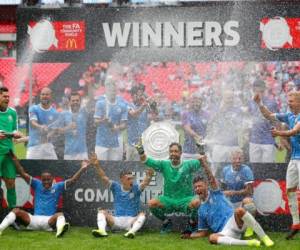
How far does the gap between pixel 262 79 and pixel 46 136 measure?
2589mm

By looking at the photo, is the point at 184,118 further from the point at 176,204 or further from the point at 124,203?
the point at 124,203

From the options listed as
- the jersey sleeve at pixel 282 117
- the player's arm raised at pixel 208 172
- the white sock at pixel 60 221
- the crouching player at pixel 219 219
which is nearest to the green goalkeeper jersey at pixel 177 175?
the crouching player at pixel 219 219

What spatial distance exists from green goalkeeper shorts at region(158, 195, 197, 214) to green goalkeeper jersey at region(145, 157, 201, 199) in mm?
41

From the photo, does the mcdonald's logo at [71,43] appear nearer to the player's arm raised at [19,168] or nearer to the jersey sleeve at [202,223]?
the player's arm raised at [19,168]

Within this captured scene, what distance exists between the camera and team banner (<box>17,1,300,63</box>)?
6809 millimetres

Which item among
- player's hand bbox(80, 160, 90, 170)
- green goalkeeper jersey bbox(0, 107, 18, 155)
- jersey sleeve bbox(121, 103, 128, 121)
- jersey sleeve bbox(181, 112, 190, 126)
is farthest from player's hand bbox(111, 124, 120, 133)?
green goalkeeper jersey bbox(0, 107, 18, 155)

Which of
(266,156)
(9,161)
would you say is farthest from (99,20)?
(266,156)

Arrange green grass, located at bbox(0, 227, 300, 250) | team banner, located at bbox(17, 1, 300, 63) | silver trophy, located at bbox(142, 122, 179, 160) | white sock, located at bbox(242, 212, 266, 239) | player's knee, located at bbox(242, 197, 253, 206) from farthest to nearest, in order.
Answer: silver trophy, located at bbox(142, 122, 179, 160)
team banner, located at bbox(17, 1, 300, 63)
player's knee, located at bbox(242, 197, 253, 206)
white sock, located at bbox(242, 212, 266, 239)
green grass, located at bbox(0, 227, 300, 250)

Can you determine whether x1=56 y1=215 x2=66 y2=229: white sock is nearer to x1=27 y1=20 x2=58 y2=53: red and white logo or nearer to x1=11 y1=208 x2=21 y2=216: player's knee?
x1=11 y1=208 x2=21 y2=216: player's knee

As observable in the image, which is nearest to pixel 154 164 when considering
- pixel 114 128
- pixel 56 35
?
pixel 114 128

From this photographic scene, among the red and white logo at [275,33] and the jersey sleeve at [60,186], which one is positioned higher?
the red and white logo at [275,33]

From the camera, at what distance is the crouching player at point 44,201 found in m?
6.89

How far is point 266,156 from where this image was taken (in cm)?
696

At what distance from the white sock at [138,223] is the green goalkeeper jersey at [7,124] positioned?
5.53 feet
